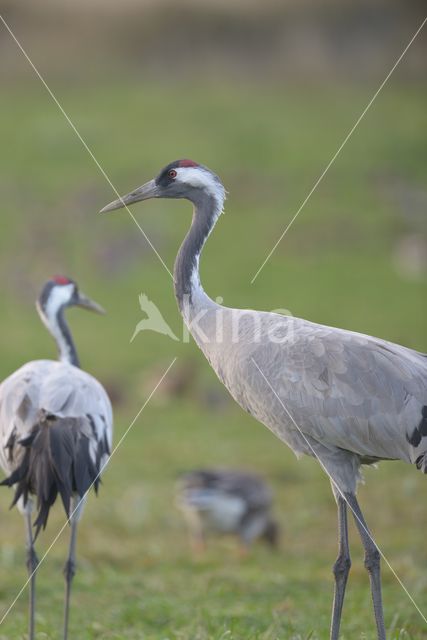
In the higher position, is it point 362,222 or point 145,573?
point 145,573

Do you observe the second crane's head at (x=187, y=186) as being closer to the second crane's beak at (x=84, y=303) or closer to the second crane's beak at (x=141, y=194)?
the second crane's beak at (x=141, y=194)

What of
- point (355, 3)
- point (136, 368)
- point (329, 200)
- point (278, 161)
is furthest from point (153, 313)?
point (355, 3)

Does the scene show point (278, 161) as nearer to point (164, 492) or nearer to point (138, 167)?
point (138, 167)

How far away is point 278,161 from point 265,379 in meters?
23.3

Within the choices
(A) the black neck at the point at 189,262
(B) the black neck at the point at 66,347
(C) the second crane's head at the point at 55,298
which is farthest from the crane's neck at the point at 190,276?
(C) the second crane's head at the point at 55,298

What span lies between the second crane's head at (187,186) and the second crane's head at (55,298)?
1391mm

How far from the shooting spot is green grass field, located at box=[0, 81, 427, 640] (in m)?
6.26

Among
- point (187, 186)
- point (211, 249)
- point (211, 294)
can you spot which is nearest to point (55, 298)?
point (187, 186)

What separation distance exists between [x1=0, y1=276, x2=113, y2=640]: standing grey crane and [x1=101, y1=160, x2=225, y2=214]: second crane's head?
3.17 feet

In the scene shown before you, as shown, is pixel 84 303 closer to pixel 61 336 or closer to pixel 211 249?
pixel 61 336

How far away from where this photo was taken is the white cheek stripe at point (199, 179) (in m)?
5.43

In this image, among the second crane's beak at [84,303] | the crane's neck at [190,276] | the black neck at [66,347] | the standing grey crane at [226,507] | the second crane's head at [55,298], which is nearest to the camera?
the crane's neck at [190,276]

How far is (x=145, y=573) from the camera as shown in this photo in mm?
7027

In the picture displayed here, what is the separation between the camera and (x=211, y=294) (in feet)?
61.9
